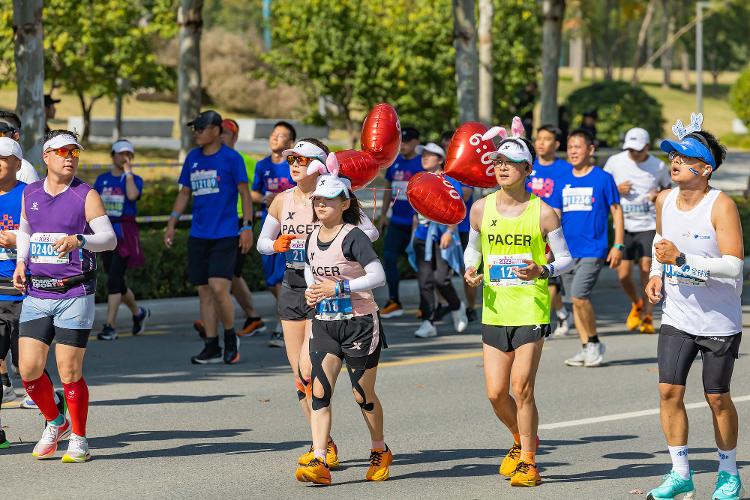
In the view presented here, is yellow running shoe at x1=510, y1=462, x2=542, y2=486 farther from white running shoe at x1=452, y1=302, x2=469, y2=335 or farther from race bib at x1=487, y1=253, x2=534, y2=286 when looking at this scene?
white running shoe at x1=452, y1=302, x2=469, y2=335

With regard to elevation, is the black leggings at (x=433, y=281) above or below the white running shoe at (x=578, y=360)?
above

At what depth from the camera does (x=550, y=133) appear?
12.2m

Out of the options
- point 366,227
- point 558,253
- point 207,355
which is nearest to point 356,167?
point 366,227

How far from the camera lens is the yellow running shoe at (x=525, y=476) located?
748cm

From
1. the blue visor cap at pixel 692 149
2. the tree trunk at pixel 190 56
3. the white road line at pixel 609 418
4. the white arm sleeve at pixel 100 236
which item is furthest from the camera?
the tree trunk at pixel 190 56

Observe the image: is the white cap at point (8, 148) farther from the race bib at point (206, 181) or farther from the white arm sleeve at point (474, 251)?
the race bib at point (206, 181)

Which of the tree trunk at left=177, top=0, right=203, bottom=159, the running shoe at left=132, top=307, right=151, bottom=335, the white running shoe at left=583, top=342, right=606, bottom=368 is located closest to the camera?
the white running shoe at left=583, top=342, right=606, bottom=368

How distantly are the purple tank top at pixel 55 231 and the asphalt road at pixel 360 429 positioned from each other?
1.16 m

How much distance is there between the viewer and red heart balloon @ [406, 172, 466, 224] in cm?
849

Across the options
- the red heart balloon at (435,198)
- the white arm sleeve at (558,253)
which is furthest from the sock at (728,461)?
the red heart balloon at (435,198)

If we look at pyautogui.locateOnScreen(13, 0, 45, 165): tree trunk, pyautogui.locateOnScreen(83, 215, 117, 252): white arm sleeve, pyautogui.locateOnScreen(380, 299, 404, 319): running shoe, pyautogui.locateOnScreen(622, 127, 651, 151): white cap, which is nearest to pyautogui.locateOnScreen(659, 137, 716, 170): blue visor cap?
pyautogui.locateOnScreen(83, 215, 117, 252): white arm sleeve

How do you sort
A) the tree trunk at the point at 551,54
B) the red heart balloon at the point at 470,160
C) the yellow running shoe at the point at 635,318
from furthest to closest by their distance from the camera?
the tree trunk at the point at 551,54, the yellow running shoe at the point at 635,318, the red heart balloon at the point at 470,160

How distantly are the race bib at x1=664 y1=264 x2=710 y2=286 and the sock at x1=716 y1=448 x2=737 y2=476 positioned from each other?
91 cm

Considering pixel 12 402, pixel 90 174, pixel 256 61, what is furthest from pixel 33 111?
pixel 256 61
